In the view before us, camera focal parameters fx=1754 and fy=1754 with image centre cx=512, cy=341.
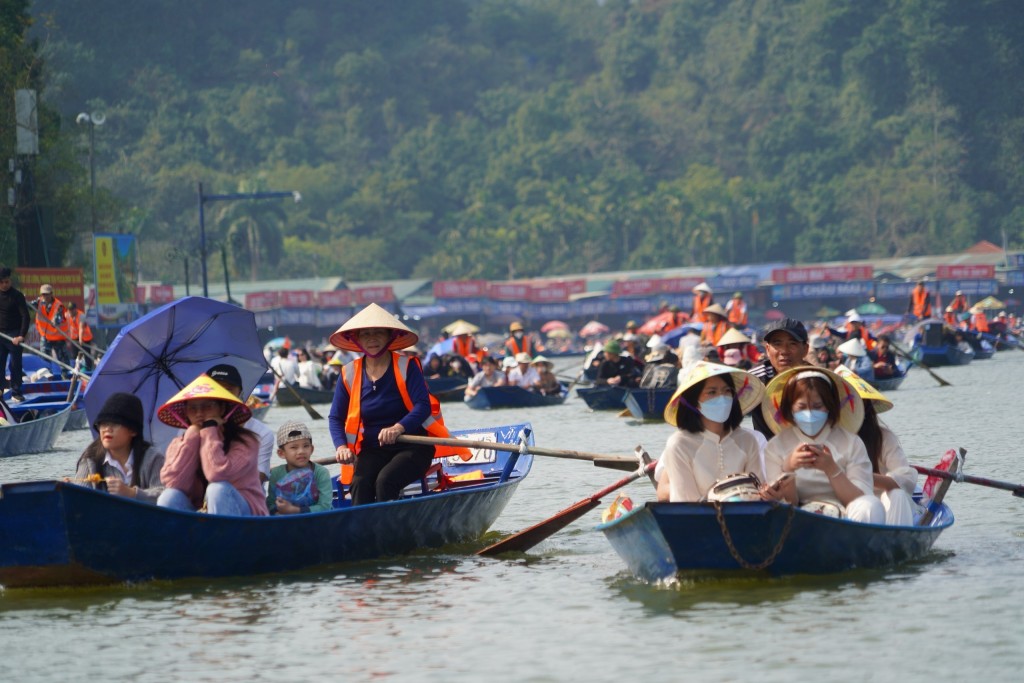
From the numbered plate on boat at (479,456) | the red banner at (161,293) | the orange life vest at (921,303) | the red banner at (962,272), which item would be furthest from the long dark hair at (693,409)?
the red banner at (962,272)

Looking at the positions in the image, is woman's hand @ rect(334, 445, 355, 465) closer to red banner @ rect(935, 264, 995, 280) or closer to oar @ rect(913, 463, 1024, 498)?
oar @ rect(913, 463, 1024, 498)

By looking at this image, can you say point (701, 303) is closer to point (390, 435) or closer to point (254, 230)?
point (390, 435)

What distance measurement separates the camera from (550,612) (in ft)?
32.2

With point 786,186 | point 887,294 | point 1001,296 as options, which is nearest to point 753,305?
point 887,294

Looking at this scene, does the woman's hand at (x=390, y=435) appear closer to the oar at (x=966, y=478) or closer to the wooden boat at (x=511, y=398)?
the oar at (x=966, y=478)

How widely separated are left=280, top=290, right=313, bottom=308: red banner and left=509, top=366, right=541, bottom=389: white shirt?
44.1 metres

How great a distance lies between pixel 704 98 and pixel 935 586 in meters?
126

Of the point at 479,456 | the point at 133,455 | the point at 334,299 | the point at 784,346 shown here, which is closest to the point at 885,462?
the point at 784,346

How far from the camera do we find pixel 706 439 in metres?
9.64

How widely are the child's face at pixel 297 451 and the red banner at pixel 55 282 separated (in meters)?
23.6

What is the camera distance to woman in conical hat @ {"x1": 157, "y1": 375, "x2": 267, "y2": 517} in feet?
33.3

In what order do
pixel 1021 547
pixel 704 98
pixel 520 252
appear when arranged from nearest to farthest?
pixel 1021 547 → pixel 520 252 → pixel 704 98

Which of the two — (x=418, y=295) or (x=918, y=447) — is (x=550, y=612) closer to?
(x=918, y=447)

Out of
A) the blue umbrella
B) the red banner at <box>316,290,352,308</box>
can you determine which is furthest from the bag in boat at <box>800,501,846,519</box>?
the red banner at <box>316,290,352,308</box>
